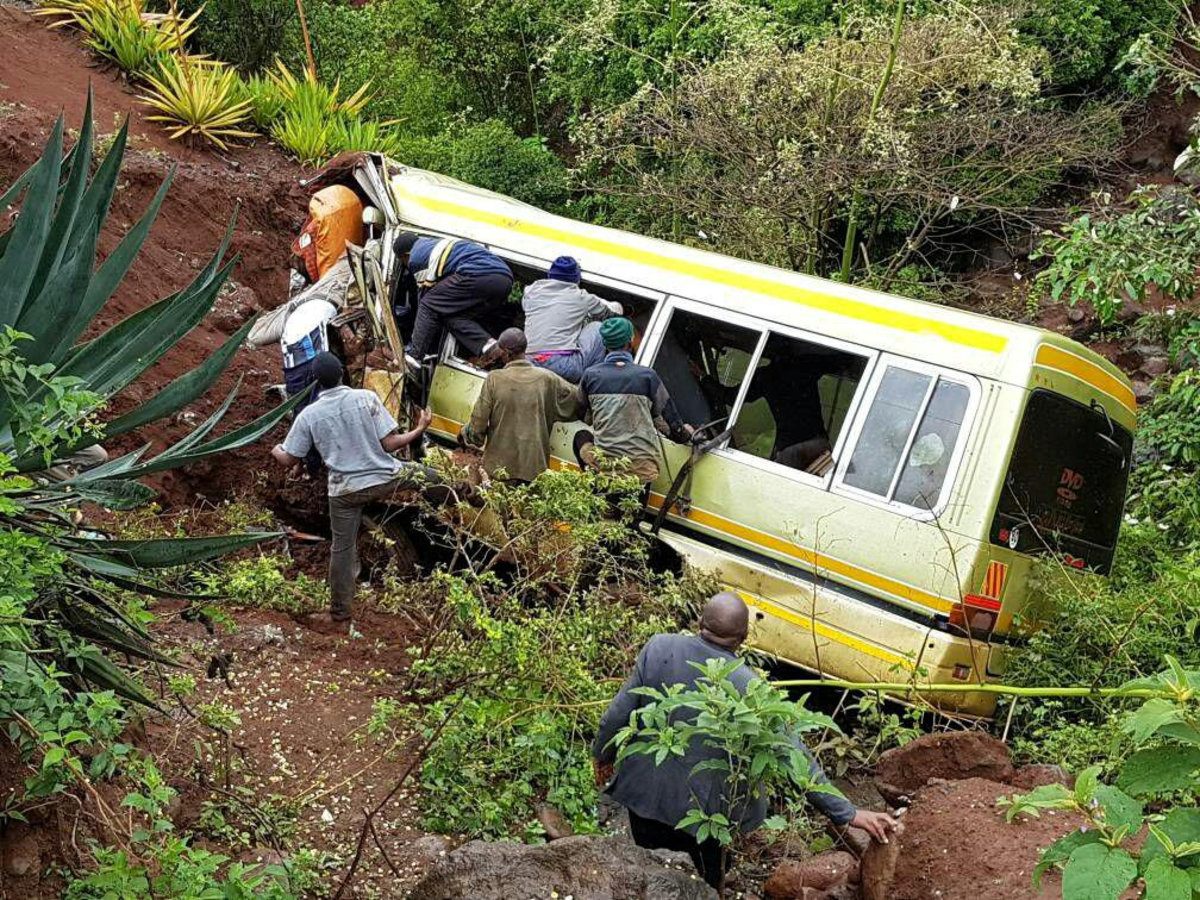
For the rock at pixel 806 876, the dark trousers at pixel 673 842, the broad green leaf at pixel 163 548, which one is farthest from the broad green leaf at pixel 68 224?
the rock at pixel 806 876

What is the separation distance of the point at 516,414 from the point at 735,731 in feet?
12.8

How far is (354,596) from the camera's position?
8102 millimetres

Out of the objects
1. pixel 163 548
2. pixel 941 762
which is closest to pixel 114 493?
pixel 163 548

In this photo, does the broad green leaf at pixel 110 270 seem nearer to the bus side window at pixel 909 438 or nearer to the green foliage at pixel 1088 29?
the bus side window at pixel 909 438

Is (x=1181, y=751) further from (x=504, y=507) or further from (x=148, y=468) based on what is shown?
(x=504, y=507)

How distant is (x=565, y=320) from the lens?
837 cm

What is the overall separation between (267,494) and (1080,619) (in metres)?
5.24

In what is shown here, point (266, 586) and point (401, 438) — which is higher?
point (401, 438)

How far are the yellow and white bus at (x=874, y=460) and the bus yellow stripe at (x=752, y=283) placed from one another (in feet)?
0.04

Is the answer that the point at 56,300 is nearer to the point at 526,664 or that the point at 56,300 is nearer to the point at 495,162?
the point at 526,664

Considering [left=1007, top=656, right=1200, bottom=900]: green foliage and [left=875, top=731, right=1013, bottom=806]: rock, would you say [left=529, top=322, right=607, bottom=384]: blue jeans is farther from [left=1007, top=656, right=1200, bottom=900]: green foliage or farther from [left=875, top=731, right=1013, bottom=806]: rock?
[left=1007, top=656, right=1200, bottom=900]: green foliage

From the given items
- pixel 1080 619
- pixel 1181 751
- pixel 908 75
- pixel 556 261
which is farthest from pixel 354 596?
pixel 908 75

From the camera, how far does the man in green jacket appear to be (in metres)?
8.02

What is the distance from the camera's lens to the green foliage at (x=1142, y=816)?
306cm
